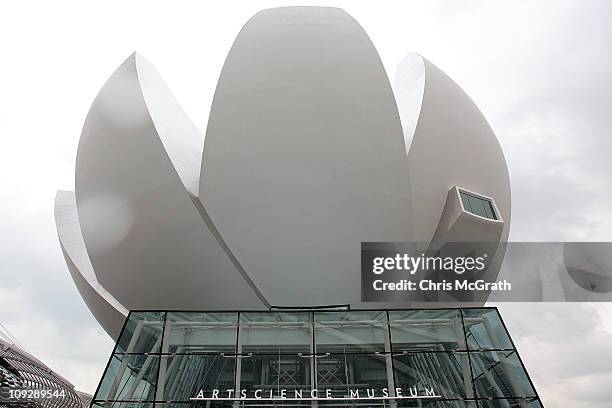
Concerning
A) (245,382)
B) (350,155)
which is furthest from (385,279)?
(245,382)

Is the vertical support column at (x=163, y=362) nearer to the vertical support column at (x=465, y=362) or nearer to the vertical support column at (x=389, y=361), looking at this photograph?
the vertical support column at (x=389, y=361)

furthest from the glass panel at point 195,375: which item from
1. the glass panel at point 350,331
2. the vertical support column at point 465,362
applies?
the vertical support column at point 465,362

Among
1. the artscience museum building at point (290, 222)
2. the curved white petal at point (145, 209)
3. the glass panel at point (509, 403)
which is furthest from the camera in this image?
the curved white petal at point (145, 209)

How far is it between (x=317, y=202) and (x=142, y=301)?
7.29 metres

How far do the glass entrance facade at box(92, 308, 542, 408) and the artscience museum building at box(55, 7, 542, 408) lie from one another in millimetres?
38

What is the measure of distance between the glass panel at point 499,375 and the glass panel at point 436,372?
0.29 meters

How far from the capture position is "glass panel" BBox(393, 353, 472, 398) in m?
13.8

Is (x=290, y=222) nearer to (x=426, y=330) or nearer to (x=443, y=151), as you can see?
(x=426, y=330)

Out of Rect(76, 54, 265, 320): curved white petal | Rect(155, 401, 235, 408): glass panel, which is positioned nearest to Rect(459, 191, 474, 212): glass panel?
Rect(76, 54, 265, 320): curved white petal

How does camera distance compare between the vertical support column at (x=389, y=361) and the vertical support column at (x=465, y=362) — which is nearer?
the vertical support column at (x=465, y=362)

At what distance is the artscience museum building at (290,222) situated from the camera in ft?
46.1

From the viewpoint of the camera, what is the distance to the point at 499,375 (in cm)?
1410

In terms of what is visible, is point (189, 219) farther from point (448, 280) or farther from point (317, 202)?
point (448, 280)

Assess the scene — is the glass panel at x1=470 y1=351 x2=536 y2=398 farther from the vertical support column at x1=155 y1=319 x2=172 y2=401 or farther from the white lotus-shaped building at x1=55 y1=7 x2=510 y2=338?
the vertical support column at x1=155 y1=319 x2=172 y2=401
